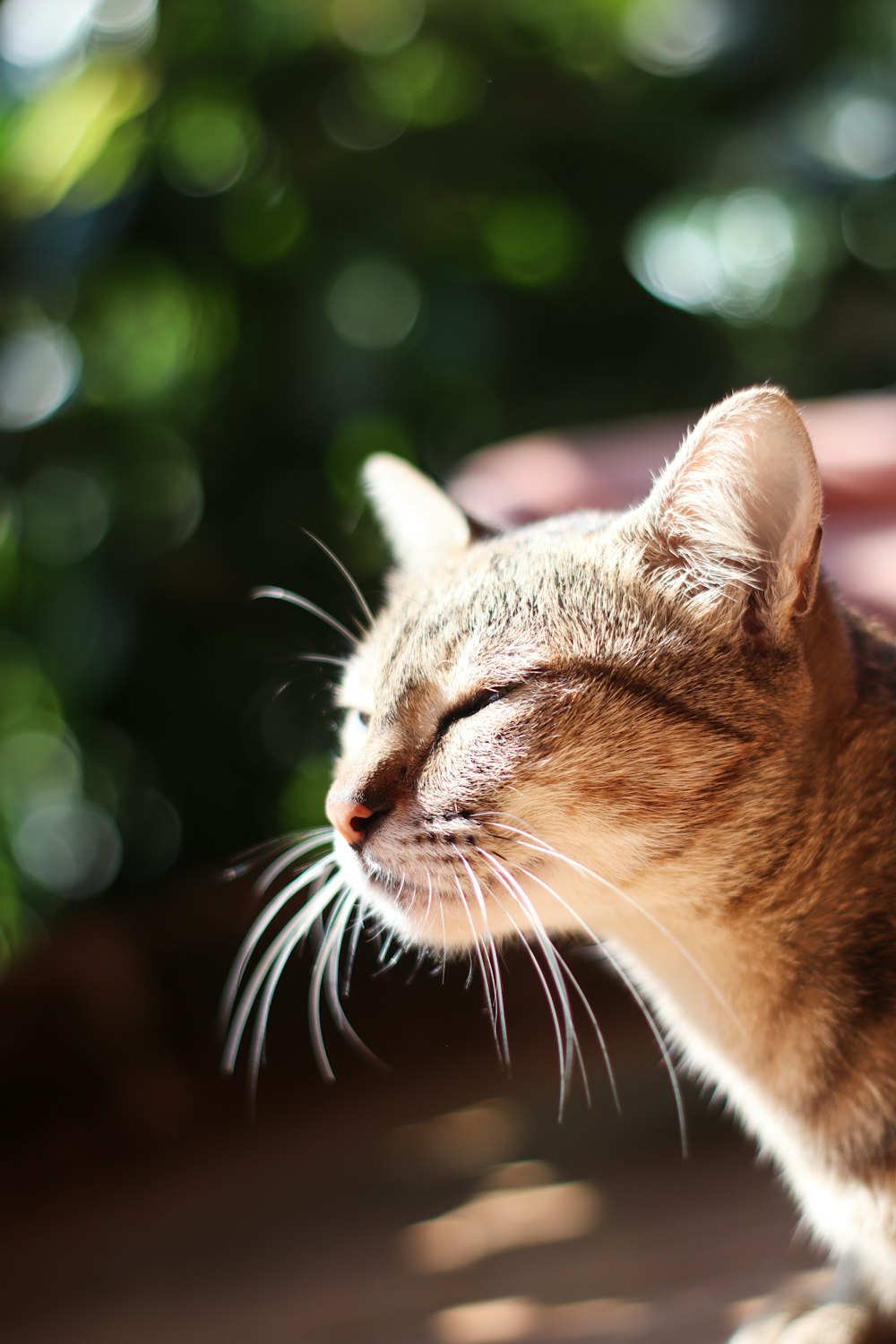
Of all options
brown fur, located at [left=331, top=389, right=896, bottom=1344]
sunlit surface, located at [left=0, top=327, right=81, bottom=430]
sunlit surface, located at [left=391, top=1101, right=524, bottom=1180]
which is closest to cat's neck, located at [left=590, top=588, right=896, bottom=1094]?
brown fur, located at [left=331, top=389, right=896, bottom=1344]

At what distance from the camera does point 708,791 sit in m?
0.87

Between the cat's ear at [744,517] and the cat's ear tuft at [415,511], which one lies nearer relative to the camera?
the cat's ear at [744,517]

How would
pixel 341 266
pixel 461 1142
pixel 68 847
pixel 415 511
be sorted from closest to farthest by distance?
1. pixel 415 511
2. pixel 461 1142
3. pixel 341 266
4. pixel 68 847

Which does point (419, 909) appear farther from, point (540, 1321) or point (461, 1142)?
point (461, 1142)

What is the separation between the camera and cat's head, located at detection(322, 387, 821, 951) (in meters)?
0.86

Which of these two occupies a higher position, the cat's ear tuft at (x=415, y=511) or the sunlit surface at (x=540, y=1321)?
the cat's ear tuft at (x=415, y=511)

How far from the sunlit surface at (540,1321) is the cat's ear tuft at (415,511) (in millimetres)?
733

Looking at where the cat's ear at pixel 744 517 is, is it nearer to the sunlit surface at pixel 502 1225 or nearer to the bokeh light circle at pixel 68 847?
the sunlit surface at pixel 502 1225

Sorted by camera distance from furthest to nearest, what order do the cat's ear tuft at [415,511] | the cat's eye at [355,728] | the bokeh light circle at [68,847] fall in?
the bokeh light circle at [68,847]
the cat's ear tuft at [415,511]
the cat's eye at [355,728]

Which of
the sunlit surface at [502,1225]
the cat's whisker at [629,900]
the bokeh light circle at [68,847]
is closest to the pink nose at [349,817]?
the cat's whisker at [629,900]

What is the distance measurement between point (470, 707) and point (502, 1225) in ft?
2.40

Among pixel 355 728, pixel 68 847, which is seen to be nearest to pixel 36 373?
pixel 68 847

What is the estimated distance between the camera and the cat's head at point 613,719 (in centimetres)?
86

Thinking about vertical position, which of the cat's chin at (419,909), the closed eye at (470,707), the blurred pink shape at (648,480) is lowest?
the cat's chin at (419,909)
